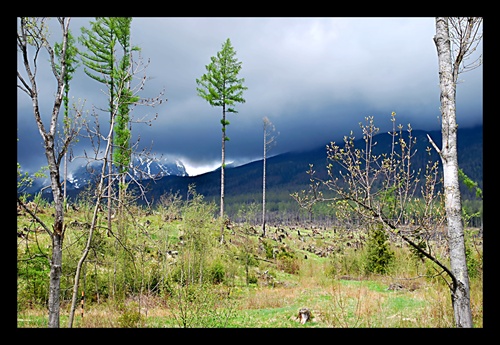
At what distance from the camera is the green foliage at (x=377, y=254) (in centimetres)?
1263

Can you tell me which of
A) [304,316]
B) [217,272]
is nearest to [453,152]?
[304,316]

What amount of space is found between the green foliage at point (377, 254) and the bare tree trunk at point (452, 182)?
32.6 ft

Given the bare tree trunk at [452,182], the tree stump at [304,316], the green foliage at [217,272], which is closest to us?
the bare tree trunk at [452,182]

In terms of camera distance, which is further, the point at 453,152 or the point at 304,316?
the point at 304,316

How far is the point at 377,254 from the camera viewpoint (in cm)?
1292

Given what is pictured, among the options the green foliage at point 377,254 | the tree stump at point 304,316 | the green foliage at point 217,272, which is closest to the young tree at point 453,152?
the tree stump at point 304,316

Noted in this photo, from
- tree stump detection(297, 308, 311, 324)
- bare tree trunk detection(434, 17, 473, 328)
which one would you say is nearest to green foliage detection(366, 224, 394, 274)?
tree stump detection(297, 308, 311, 324)

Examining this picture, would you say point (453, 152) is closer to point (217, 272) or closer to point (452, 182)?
point (452, 182)

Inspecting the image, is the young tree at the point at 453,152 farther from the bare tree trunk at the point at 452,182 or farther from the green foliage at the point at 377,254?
the green foliage at the point at 377,254

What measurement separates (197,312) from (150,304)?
14.1 feet

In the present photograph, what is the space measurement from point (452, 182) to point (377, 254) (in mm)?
10541
